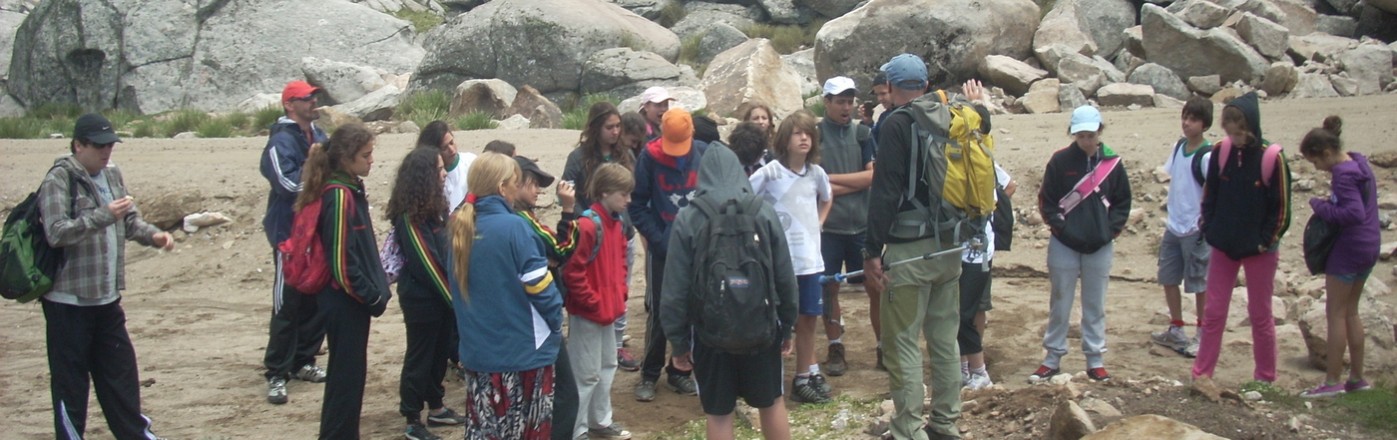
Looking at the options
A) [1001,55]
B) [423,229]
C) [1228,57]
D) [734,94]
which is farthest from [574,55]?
[423,229]

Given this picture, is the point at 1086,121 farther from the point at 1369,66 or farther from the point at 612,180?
the point at 1369,66

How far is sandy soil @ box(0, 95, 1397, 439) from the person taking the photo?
22.5ft

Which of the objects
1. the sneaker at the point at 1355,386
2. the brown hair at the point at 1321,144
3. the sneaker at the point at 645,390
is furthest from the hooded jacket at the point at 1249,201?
the sneaker at the point at 645,390

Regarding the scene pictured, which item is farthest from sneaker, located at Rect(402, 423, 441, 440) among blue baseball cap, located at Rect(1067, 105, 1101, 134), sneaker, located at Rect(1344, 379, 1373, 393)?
sneaker, located at Rect(1344, 379, 1373, 393)

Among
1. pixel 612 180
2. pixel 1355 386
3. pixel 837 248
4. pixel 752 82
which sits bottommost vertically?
pixel 1355 386

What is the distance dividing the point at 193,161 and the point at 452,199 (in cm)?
722

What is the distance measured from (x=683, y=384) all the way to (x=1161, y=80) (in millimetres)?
10858

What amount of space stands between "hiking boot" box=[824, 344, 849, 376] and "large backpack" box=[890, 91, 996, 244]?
188 centimetres

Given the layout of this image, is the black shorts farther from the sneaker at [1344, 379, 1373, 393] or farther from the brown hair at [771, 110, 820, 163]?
the sneaker at [1344, 379, 1373, 393]

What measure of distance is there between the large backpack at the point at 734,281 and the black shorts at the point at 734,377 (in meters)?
0.13

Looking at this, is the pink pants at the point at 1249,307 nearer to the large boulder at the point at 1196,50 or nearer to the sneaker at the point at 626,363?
the sneaker at the point at 626,363

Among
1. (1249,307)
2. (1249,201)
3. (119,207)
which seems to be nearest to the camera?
(119,207)

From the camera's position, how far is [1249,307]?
6.54m

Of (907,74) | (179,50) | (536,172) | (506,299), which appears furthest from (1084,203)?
(179,50)
